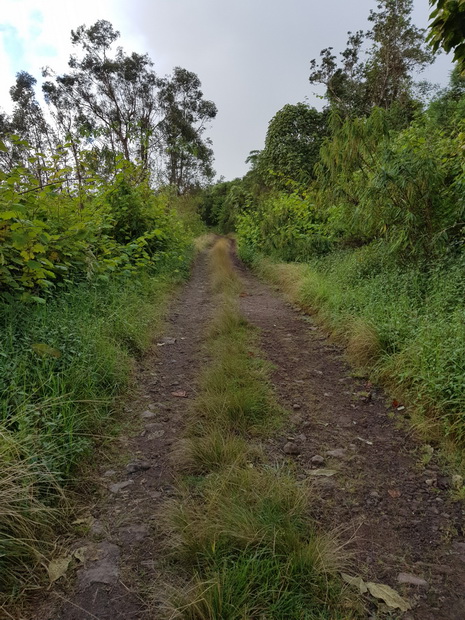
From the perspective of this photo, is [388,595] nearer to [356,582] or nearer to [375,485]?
[356,582]

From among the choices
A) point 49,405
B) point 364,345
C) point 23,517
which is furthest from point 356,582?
point 364,345

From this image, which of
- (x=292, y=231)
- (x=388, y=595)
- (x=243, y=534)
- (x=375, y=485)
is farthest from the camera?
(x=292, y=231)

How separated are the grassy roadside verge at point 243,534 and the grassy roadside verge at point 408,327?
1153 mm

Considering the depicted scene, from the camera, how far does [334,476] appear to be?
214 centimetres

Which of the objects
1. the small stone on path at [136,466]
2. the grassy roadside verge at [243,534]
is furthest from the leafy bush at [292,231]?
the small stone on path at [136,466]

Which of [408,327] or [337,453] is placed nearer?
[337,453]

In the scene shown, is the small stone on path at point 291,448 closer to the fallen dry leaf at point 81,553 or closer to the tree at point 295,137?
the fallen dry leaf at point 81,553

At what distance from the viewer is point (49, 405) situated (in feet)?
7.14

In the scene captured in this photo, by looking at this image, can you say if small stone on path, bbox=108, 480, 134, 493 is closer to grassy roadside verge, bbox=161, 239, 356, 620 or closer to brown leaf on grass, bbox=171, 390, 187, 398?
grassy roadside verge, bbox=161, 239, 356, 620

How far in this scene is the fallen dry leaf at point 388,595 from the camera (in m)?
1.38

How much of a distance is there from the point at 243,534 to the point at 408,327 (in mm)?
2667

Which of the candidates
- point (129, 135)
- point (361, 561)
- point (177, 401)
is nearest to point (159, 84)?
point (129, 135)

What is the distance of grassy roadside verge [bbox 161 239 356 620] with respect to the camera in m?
1.31

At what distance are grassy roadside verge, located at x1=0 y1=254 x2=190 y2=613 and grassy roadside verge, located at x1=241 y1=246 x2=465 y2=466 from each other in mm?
2382
